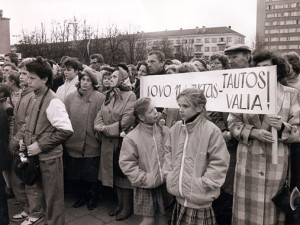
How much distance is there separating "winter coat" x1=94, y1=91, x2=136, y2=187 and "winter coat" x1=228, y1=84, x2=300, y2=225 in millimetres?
1558

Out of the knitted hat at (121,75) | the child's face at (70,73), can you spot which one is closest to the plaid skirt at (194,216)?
the knitted hat at (121,75)

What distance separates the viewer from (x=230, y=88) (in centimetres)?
302

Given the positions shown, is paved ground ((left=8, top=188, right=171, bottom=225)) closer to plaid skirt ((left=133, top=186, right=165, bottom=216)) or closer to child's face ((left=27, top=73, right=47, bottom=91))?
plaid skirt ((left=133, top=186, right=165, bottom=216))

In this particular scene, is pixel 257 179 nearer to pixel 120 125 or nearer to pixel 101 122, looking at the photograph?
pixel 120 125

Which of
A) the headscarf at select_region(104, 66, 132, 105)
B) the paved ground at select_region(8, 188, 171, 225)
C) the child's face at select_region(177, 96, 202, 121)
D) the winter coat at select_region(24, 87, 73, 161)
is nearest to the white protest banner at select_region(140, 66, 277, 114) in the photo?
the child's face at select_region(177, 96, 202, 121)

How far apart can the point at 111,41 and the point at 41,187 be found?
79.2 ft

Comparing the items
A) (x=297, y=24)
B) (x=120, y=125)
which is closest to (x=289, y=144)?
(x=120, y=125)

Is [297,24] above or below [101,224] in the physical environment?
above

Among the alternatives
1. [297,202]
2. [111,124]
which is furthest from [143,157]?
[297,202]

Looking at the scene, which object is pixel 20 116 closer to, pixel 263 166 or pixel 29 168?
pixel 29 168

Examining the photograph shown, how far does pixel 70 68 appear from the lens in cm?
516

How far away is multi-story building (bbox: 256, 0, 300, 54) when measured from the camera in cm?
11556

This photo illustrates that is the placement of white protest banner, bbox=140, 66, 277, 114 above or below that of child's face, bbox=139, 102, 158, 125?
above

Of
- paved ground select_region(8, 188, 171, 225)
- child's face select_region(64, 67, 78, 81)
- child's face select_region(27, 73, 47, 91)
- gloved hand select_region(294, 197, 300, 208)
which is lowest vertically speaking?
paved ground select_region(8, 188, 171, 225)
